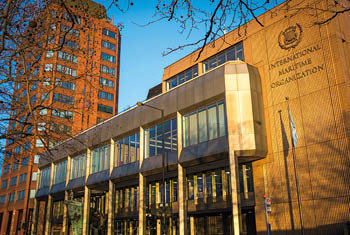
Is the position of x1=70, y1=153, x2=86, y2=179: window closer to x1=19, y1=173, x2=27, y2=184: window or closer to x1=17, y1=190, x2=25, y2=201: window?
x1=19, y1=173, x2=27, y2=184: window

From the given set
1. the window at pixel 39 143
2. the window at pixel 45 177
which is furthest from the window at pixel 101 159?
the window at pixel 45 177

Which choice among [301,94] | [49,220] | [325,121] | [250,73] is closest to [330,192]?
[325,121]

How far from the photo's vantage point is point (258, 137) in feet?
89.1

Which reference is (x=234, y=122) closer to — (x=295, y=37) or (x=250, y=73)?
(x=250, y=73)

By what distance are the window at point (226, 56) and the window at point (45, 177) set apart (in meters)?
32.9

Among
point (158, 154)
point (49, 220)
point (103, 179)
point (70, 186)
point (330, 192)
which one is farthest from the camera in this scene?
point (49, 220)

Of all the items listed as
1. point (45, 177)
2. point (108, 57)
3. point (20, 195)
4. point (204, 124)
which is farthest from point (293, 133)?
point (108, 57)

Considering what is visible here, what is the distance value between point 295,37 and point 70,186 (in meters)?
34.5

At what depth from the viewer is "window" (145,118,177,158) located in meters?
32.8

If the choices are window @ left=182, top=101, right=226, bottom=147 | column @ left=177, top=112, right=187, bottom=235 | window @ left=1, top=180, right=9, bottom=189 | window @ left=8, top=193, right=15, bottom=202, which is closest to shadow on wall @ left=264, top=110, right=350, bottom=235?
window @ left=182, top=101, right=226, bottom=147

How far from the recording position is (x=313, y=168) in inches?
969

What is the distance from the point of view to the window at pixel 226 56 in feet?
108

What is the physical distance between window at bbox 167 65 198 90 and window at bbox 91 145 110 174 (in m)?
11.2

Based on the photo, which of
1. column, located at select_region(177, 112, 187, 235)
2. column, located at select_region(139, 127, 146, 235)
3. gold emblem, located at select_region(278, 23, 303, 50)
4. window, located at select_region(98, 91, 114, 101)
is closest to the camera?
gold emblem, located at select_region(278, 23, 303, 50)
